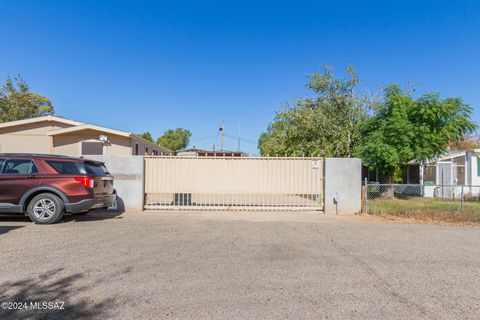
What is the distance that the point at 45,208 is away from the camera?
7426 mm

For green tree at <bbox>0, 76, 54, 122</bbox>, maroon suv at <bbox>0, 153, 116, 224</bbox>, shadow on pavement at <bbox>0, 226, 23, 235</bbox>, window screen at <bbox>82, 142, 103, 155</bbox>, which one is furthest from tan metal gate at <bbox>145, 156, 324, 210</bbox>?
green tree at <bbox>0, 76, 54, 122</bbox>

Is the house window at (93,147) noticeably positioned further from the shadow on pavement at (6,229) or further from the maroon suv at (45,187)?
the shadow on pavement at (6,229)

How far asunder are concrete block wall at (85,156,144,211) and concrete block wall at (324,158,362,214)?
241 inches

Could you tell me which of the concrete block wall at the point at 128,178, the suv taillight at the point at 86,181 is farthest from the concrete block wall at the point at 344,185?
the suv taillight at the point at 86,181

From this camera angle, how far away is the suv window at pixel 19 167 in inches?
296

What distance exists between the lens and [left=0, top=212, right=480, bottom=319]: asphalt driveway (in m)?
3.30

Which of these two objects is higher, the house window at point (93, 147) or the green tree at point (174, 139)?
the green tree at point (174, 139)

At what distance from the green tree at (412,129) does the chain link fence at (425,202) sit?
1467 mm

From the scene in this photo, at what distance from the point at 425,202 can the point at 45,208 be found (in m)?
14.2

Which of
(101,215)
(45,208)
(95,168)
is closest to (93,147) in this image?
(101,215)

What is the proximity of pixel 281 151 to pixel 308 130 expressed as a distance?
2.35 m

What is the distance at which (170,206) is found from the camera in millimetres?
10195

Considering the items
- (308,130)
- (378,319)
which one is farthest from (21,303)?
(308,130)

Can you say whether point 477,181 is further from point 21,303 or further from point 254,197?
point 21,303
